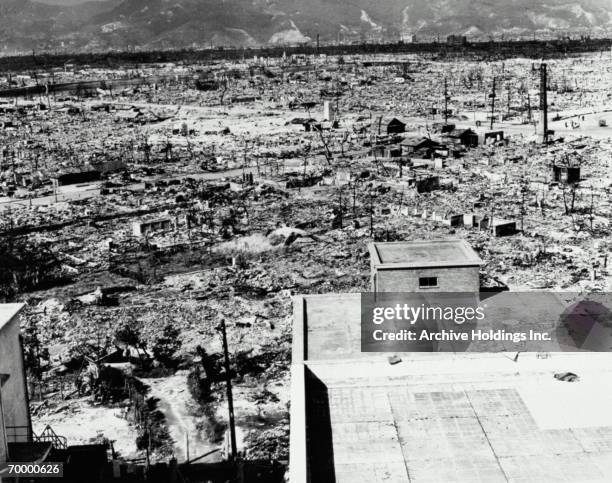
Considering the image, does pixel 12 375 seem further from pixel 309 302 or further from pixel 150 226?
pixel 150 226

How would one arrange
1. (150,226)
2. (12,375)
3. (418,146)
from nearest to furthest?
1. (12,375)
2. (150,226)
3. (418,146)

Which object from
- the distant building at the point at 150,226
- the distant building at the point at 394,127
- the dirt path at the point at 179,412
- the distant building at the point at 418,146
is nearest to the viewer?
the dirt path at the point at 179,412

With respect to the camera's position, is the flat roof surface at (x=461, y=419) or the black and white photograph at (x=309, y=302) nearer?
A: the flat roof surface at (x=461, y=419)

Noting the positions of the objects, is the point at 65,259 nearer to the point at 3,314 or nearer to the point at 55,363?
the point at 55,363

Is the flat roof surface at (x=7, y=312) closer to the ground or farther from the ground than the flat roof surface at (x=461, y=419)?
farther from the ground

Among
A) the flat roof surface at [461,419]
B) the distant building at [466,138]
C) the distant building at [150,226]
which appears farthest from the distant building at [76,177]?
the flat roof surface at [461,419]

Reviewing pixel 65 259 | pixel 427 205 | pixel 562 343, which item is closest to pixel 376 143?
pixel 427 205

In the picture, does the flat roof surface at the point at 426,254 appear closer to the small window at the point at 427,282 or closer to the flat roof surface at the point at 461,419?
the small window at the point at 427,282

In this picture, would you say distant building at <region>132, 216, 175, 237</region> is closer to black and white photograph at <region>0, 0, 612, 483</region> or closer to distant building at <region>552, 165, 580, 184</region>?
black and white photograph at <region>0, 0, 612, 483</region>

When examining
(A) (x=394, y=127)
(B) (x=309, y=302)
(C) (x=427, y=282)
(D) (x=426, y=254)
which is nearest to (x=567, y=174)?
(A) (x=394, y=127)
